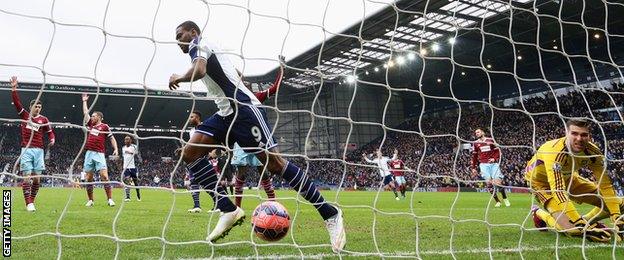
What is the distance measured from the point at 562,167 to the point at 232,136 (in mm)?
3265

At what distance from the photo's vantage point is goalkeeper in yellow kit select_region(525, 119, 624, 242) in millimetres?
4332

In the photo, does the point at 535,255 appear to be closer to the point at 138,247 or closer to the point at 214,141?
the point at 214,141

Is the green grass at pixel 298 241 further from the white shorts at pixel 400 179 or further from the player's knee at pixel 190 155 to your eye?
the white shorts at pixel 400 179

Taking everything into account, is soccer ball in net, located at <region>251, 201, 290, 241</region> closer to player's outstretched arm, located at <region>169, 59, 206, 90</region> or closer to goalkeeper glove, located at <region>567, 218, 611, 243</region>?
player's outstretched arm, located at <region>169, 59, 206, 90</region>

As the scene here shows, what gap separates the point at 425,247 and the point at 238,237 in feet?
5.74

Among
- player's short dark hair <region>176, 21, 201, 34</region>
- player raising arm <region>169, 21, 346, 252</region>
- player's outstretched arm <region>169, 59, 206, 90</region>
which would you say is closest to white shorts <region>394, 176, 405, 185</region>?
player raising arm <region>169, 21, 346, 252</region>

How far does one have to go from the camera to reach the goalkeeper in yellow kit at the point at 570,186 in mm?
4332

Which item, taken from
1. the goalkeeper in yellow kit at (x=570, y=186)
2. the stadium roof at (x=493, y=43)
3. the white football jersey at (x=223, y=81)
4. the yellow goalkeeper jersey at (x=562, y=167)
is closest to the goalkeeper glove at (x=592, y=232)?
the goalkeeper in yellow kit at (x=570, y=186)

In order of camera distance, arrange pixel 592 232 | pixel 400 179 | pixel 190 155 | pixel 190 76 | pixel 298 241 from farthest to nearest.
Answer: pixel 400 179
pixel 592 232
pixel 298 241
pixel 190 155
pixel 190 76

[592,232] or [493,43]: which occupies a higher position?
[493,43]

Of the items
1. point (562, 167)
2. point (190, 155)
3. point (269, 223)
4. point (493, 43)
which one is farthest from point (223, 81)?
point (493, 43)

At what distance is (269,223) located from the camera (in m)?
3.66

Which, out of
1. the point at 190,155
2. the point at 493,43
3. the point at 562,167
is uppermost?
the point at 493,43

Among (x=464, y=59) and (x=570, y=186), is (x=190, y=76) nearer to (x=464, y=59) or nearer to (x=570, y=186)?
(x=570, y=186)
